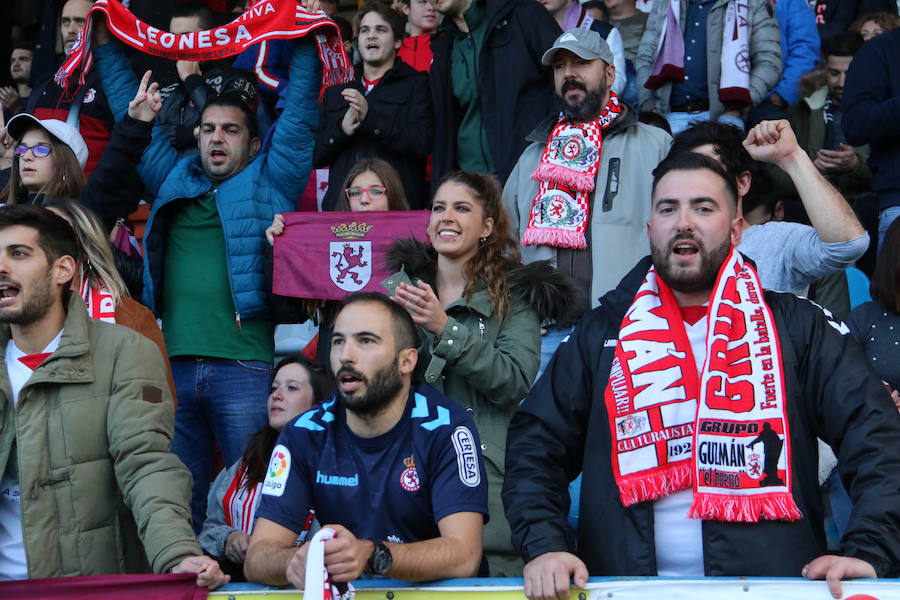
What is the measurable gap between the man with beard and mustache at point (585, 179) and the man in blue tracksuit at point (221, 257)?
1265 mm

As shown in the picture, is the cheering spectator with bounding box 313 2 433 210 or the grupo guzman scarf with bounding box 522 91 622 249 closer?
the grupo guzman scarf with bounding box 522 91 622 249

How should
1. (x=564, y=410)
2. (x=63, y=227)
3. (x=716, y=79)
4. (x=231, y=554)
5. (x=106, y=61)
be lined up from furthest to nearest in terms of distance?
(x=716, y=79)
(x=106, y=61)
(x=231, y=554)
(x=63, y=227)
(x=564, y=410)

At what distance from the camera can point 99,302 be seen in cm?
512

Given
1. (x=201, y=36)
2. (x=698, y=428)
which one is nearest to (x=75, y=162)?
(x=201, y=36)

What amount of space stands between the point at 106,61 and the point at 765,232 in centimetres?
398

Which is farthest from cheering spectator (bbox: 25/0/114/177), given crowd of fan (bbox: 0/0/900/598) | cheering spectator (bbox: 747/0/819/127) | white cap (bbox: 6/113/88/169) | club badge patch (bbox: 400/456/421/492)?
club badge patch (bbox: 400/456/421/492)

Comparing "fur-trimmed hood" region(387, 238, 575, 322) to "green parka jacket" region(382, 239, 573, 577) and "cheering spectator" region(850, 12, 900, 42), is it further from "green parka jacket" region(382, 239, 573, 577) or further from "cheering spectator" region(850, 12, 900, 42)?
"cheering spectator" region(850, 12, 900, 42)

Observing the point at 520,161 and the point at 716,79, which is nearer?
the point at 520,161

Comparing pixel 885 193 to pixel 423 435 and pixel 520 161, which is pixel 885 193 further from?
pixel 423 435

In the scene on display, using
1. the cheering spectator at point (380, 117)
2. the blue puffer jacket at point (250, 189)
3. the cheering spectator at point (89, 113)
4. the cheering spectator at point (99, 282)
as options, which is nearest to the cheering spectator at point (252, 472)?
the cheering spectator at point (99, 282)

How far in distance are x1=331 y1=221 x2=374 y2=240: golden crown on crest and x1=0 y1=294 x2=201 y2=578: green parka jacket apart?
6.81 feet

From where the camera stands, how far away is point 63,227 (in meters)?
4.55

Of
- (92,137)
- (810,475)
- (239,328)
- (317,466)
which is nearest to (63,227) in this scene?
(317,466)

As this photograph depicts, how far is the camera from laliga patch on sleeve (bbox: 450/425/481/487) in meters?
4.08
